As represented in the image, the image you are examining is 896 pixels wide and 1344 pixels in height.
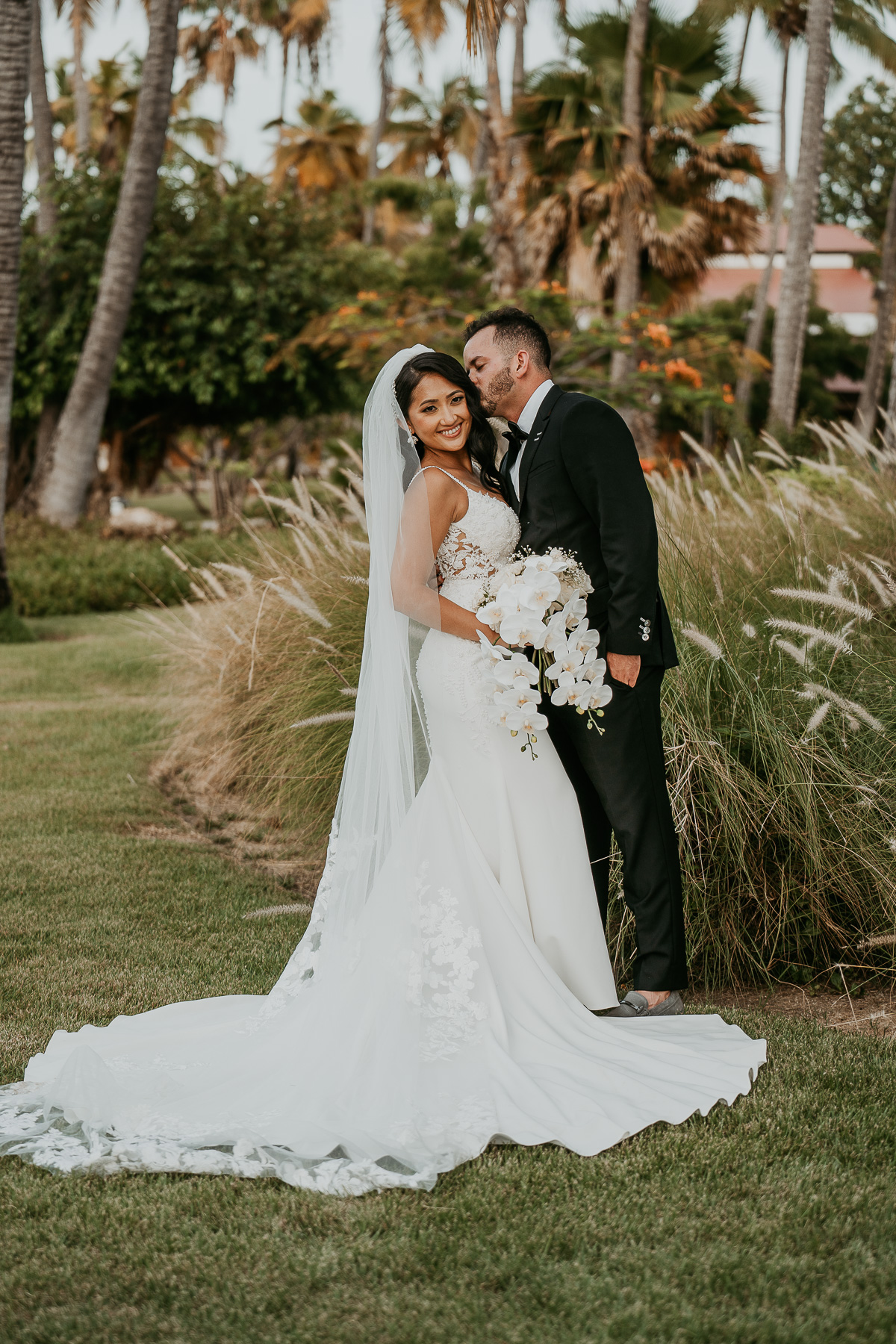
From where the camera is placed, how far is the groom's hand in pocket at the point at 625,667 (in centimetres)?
365

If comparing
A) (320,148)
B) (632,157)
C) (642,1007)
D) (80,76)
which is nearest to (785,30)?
(632,157)

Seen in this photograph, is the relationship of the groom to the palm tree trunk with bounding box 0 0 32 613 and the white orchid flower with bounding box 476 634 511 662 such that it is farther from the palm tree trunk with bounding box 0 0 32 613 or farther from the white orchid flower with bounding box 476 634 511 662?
the palm tree trunk with bounding box 0 0 32 613

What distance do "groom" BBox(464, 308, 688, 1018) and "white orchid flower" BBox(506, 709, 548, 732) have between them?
0.36 m

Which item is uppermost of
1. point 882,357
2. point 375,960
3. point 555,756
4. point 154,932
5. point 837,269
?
point 837,269

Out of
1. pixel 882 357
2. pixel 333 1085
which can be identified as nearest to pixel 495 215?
pixel 882 357

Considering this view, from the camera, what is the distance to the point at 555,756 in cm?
380

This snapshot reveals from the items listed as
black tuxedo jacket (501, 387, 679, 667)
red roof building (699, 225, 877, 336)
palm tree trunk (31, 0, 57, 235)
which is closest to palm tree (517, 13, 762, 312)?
palm tree trunk (31, 0, 57, 235)

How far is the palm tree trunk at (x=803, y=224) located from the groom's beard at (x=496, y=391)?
964 centimetres

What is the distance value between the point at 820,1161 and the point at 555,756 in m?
1.45

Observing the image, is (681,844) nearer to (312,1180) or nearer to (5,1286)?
(312,1180)

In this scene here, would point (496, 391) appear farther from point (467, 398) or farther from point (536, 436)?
point (536, 436)

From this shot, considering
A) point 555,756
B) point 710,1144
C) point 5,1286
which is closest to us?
point 5,1286

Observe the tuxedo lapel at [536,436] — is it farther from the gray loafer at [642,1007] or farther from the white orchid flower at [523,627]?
the gray loafer at [642,1007]

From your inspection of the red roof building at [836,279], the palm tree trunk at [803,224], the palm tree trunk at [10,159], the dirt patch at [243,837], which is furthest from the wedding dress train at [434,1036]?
the red roof building at [836,279]
